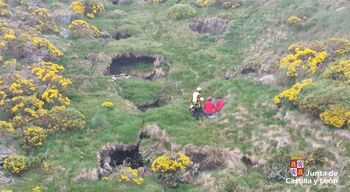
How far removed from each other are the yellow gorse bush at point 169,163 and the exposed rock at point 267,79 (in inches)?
444

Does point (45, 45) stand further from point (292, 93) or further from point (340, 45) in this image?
point (340, 45)

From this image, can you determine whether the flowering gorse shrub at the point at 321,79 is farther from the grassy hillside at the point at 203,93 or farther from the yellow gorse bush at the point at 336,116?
the grassy hillside at the point at 203,93

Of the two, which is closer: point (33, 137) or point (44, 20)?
point (33, 137)

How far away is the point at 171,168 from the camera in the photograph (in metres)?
28.1

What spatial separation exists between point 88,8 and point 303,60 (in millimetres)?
27636

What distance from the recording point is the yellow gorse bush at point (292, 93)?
1247 inches

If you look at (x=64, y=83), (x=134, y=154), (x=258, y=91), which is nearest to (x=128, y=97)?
(x=64, y=83)

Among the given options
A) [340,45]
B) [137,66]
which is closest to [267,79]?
[340,45]

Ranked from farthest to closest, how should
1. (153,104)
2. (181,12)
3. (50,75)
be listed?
(181,12), (153,104), (50,75)

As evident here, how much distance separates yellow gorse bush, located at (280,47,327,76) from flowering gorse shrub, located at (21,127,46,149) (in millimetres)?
18563

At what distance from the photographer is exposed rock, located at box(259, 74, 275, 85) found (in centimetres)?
3663

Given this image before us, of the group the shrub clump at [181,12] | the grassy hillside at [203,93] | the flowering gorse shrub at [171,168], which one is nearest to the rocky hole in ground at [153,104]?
the grassy hillside at [203,93]

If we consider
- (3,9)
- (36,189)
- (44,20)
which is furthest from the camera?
(44,20)

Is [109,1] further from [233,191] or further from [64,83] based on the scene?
[233,191]
